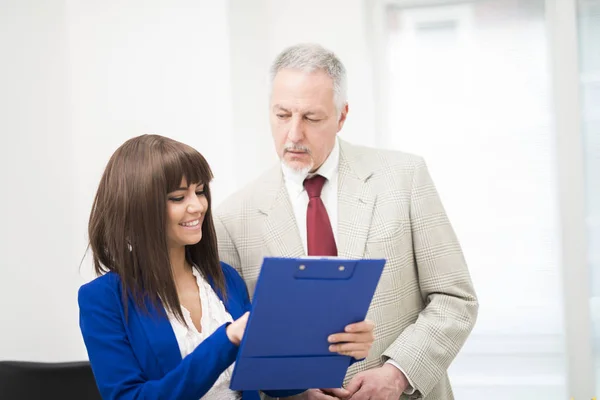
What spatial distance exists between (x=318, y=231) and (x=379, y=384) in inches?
17.3

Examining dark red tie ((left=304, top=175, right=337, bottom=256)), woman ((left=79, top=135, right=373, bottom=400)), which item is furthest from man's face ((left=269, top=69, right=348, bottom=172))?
woman ((left=79, top=135, right=373, bottom=400))

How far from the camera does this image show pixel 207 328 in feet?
5.72

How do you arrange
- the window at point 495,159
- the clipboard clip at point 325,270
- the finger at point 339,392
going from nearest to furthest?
the clipboard clip at point 325,270
the finger at point 339,392
the window at point 495,159

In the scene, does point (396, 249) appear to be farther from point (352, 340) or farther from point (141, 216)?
point (141, 216)

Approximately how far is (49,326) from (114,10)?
1341 mm

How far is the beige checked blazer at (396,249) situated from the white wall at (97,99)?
3.51ft

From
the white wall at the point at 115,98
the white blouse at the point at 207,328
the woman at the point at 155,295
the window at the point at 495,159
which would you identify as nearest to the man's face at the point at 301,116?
the woman at the point at 155,295

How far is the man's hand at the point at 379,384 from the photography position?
187 centimetres

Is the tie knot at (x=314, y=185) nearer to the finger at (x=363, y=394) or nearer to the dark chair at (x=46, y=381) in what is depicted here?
the finger at (x=363, y=394)

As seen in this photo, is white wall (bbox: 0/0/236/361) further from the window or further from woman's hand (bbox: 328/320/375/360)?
woman's hand (bbox: 328/320/375/360)

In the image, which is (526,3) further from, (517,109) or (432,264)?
(432,264)

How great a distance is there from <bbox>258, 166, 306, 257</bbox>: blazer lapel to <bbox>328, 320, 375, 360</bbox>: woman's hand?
1.50 feet

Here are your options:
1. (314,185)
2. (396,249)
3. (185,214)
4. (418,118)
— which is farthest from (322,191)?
(418,118)

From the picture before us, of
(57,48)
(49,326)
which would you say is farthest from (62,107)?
(49,326)
